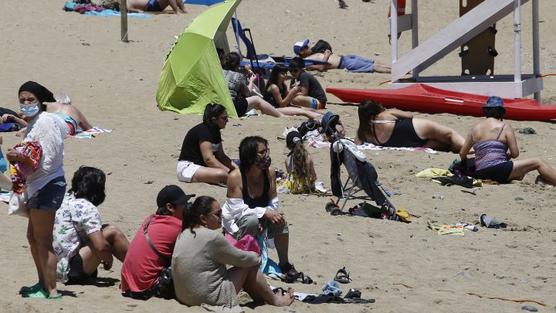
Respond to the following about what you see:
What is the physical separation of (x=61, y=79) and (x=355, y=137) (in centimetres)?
440

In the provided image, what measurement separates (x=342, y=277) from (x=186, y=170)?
2.98m

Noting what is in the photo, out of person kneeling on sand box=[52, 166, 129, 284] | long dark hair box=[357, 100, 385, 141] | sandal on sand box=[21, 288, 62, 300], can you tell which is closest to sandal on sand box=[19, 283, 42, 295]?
sandal on sand box=[21, 288, 62, 300]

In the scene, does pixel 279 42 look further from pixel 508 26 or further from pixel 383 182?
pixel 383 182

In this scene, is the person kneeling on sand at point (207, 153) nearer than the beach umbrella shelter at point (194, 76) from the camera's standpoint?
Yes

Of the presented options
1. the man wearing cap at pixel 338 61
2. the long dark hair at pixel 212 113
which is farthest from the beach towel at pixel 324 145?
the man wearing cap at pixel 338 61

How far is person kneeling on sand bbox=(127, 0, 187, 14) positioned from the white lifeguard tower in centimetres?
509

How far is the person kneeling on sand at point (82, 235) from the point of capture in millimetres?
7664

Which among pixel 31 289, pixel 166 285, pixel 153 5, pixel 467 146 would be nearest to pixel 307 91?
pixel 467 146

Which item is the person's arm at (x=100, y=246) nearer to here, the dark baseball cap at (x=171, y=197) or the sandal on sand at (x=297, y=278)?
the dark baseball cap at (x=171, y=197)

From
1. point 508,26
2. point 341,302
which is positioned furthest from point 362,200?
point 508,26

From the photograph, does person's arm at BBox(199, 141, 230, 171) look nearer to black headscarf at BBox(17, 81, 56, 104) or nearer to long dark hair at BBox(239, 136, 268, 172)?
long dark hair at BBox(239, 136, 268, 172)

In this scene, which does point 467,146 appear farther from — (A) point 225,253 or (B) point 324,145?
(A) point 225,253

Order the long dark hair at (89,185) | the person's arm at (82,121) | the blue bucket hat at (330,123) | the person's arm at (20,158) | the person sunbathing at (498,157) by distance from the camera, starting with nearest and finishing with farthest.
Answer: the person's arm at (20,158)
the long dark hair at (89,185)
the blue bucket hat at (330,123)
the person sunbathing at (498,157)
the person's arm at (82,121)

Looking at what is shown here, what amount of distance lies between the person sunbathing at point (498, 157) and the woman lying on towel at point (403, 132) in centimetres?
105
